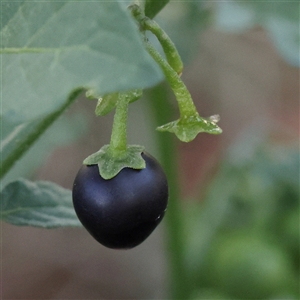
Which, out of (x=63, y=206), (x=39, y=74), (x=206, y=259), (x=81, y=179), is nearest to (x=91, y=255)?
(x=206, y=259)

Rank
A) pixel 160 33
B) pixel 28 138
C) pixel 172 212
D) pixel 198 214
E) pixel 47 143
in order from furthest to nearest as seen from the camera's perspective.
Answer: pixel 198 214, pixel 47 143, pixel 172 212, pixel 28 138, pixel 160 33

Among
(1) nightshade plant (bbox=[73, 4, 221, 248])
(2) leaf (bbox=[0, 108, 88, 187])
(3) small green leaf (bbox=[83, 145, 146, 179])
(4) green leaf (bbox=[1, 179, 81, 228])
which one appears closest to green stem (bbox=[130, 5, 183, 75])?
(1) nightshade plant (bbox=[73, 4, 221, 248])

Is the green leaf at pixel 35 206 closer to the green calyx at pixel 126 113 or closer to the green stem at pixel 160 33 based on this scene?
the green calyx at pixel 126 113

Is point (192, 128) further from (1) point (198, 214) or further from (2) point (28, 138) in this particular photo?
(1) point (198, 214)

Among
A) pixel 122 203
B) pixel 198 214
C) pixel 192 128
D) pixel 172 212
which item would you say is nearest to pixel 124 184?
pixel 122 203

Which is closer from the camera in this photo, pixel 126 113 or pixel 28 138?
pixel 126 113

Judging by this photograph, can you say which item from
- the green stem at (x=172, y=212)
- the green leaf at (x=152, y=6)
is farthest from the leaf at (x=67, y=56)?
the green stem at (x=172, y=212)

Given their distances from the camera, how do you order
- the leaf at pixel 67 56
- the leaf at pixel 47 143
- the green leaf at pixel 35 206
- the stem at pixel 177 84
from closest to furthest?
the leaf at pixel 67 56 < the stem at pixel 177 84 < the green leaf at pixel 35 206 < the leaf at pixel 47 143
